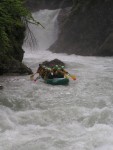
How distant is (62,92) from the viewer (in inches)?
487

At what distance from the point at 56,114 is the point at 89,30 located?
15268 millimetres

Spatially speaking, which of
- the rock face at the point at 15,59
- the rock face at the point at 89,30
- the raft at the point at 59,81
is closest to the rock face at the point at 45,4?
the rock face at the point at 89,30

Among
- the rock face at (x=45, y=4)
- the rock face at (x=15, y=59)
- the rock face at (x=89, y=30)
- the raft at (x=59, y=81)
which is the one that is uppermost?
the rock face at (x=45, y=4)

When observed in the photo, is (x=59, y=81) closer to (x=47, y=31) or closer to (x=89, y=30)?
(x=89, y=30)

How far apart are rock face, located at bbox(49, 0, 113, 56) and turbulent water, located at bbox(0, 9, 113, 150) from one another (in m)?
8.55

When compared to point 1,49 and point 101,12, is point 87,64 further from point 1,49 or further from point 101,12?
point 1,49

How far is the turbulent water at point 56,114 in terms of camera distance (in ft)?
25.7

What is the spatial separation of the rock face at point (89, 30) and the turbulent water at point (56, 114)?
28.1 ft

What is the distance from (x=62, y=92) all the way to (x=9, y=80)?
8.72ft

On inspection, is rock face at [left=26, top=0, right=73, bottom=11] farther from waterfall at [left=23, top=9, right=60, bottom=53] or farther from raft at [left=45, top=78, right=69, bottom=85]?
raft at [left=45, top=78, right=69, bottom=85]

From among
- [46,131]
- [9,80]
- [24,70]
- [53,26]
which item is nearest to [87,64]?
[24,70]

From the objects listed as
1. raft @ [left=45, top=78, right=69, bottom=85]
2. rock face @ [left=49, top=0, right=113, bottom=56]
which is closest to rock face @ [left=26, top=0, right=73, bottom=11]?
rock face @ [left=49, top=0, right=113, bottom=56]

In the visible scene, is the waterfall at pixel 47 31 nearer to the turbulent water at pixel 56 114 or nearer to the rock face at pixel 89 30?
the rock face at pixel 89 30

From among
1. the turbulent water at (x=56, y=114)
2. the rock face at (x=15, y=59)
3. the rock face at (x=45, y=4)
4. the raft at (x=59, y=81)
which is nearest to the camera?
the turbulent water at (x=56, y=114)
